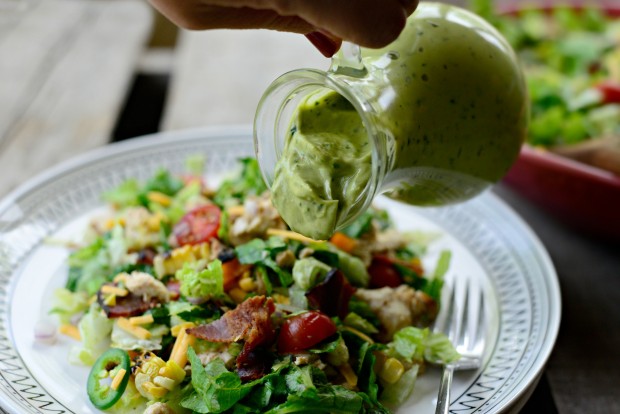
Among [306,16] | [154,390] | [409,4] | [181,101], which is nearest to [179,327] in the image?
[154,390]

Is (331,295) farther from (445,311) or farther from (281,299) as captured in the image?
(445,311)

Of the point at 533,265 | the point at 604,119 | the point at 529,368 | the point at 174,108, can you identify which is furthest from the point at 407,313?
the point at 174,108

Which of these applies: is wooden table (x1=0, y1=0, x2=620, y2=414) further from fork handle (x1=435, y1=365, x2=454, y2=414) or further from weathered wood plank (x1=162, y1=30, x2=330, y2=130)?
fork handle (x1=435, y1=365, x2=454, y2=414)

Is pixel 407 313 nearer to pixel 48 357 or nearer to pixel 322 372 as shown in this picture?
pixel 322 372

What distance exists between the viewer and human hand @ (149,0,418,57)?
5.08 feet

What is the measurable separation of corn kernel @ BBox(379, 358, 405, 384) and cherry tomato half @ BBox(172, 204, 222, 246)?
0.71 m

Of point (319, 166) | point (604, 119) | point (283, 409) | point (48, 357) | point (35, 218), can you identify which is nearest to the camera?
point (283, 409)

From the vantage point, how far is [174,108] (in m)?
3.74

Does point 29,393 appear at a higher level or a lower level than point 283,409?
lower

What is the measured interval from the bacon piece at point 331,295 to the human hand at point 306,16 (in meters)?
0.73

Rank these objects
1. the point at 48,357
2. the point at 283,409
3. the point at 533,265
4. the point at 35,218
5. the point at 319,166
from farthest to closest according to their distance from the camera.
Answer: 1. the point at 35,218
2. the point at 533,265
3. the point at 48,357
4. the point at 319,166
5. the point at 283,409

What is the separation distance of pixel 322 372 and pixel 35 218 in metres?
1.31

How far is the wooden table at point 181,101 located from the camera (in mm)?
2391

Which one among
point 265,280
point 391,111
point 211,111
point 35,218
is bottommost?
point 211,111
